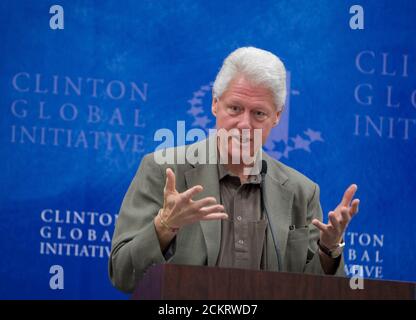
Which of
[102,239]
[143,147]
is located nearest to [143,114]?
[143,147]

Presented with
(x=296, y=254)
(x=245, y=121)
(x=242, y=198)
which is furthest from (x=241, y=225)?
(x=245, y=121)

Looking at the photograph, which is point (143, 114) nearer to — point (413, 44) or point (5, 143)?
point (5, 143)

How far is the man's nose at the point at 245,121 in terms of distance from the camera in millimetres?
3152

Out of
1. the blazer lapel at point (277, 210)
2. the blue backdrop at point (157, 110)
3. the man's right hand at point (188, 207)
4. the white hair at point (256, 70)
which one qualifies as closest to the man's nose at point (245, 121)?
the white hair at point (256, 70)

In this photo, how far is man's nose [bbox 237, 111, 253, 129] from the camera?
315 cm

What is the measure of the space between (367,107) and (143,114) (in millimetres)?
1124

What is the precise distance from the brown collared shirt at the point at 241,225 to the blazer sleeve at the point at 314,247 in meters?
0.18

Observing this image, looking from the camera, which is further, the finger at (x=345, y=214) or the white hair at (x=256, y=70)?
the white hair at (x=256, y=70)

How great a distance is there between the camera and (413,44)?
176 inches

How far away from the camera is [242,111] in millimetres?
3174

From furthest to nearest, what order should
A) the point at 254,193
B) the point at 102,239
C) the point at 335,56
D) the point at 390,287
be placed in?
the point at 335,56, the point at 102,239, the point at 254,193, the point at 390,287

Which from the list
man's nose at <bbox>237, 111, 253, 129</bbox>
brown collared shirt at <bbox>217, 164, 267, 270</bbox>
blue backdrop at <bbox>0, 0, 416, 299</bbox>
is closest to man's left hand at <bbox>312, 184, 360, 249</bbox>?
brown collared shirt at <bbox>217, 164, 267, 270</bbox>

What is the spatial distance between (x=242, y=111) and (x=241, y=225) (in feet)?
1.37

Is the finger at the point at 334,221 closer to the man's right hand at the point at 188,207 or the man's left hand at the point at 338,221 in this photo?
the man's left hand at the point at 338,221
